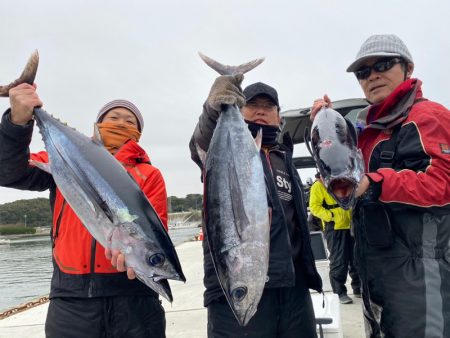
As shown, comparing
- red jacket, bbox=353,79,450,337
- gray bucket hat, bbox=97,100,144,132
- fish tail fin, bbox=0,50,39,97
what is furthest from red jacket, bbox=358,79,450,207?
fish tail fin, bbox=0,50,39,97

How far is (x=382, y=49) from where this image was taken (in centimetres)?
234

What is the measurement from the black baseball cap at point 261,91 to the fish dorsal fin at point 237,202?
88 centimetres

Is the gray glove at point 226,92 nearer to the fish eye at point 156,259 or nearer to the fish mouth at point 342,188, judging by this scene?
the fish mouth at point 342,188

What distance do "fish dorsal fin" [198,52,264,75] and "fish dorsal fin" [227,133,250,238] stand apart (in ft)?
2.18

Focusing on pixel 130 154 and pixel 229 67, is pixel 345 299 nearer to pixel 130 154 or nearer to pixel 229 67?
pixel 130 154

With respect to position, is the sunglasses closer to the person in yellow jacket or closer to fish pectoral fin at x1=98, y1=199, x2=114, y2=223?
fish pectoral fin at x1=98, y1=199, x2=114, y2=223

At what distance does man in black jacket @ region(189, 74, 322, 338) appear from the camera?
234 centimetres

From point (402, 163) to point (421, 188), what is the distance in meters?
0.26

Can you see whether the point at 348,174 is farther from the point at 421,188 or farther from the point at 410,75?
the point at 410,75

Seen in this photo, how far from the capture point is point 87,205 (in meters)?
1.99

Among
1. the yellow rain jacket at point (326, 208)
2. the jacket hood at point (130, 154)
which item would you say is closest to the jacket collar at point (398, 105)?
the jacket hood at point (130, 154)

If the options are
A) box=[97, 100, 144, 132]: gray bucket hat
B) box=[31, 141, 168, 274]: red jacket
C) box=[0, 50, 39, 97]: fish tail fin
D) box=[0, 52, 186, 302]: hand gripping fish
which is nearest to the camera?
box=[0, 52, 186, 302]: hand gripping fish

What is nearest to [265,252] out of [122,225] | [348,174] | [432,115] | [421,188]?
[348,174]

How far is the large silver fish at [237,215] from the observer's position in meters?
1.85
